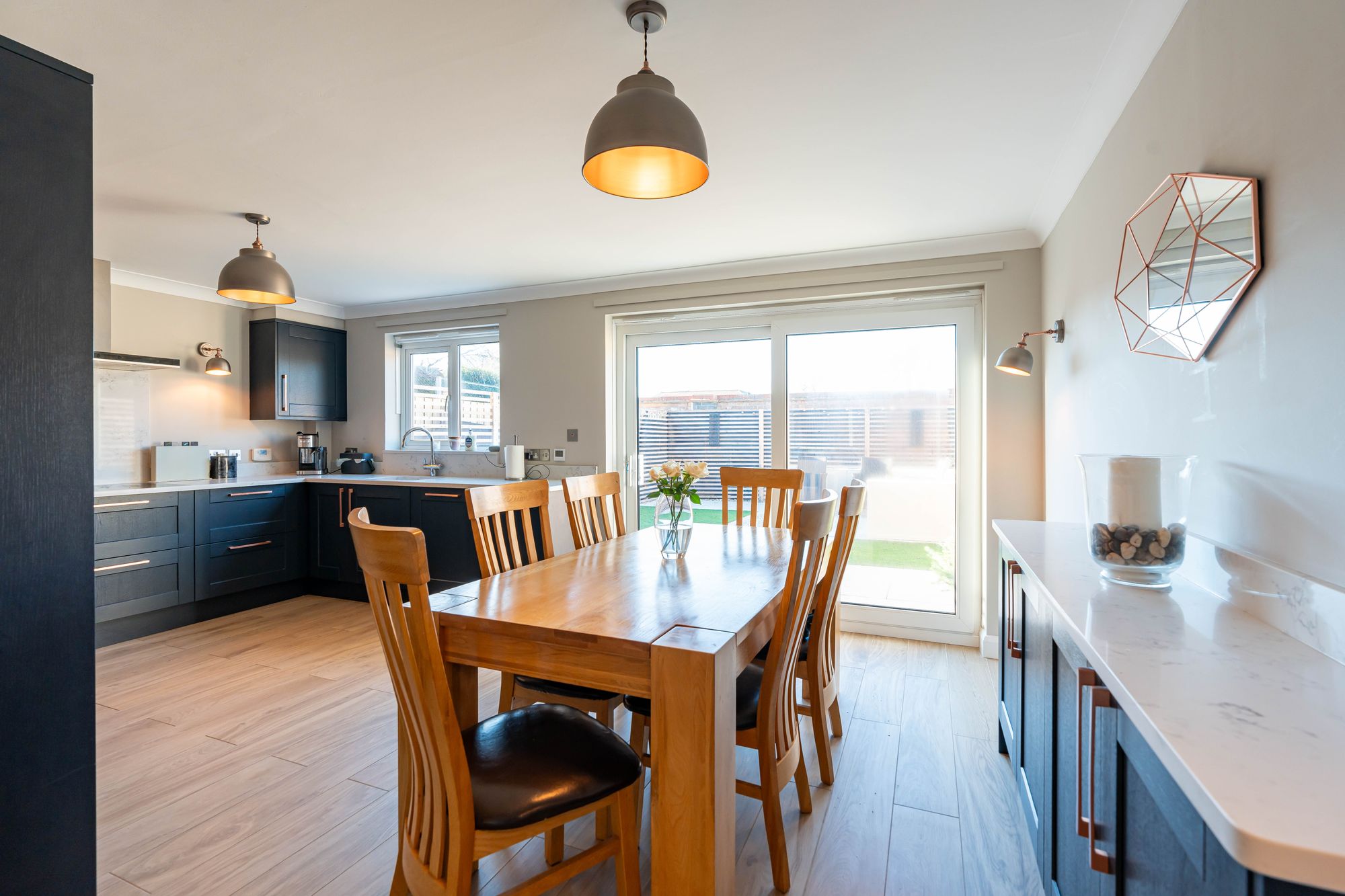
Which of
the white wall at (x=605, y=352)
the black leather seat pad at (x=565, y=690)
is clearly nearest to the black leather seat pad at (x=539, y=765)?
the black leather seat pad at (x=565, y=690)

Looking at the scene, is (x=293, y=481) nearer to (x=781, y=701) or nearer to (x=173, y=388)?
(x=173, y=388)

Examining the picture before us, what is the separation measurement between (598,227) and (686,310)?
1087 mm

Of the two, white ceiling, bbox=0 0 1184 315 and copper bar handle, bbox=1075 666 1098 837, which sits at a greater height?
white ceiling, bbox=0 0 1184 315

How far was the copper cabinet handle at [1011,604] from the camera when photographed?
1916mm

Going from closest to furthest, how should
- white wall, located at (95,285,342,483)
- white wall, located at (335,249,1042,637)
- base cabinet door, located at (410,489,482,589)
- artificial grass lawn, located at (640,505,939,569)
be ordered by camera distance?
white wall, located at (335,249,1042,637)
artificial grass lawn, located at (640,505,939,569)
white wall, located at (95,285,342,483)
base cabinet door, located at (410,489,482,589)

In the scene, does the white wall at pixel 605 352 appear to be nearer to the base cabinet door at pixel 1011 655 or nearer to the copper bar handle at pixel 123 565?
the base cabinet door at pixel 1011 655

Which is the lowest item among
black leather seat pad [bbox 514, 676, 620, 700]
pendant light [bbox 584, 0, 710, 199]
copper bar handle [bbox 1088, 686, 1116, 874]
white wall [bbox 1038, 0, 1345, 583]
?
black leather seat pad [bbox 514, 676, 620, 700]

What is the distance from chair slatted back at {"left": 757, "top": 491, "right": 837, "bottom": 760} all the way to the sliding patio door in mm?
2291

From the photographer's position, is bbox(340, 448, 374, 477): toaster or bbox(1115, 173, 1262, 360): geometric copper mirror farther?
bbox(340, 448, 374, 477): toaster

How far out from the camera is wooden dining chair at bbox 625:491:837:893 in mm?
1581

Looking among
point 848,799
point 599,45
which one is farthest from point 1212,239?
point 848,799

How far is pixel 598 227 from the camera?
11.1 ft

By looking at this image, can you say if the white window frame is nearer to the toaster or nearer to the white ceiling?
the toaster

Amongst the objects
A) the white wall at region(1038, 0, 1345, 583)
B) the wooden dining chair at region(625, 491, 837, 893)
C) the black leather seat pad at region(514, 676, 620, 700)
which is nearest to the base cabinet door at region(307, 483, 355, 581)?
the black leather seat pad at region(514, 676, 620, 700)
